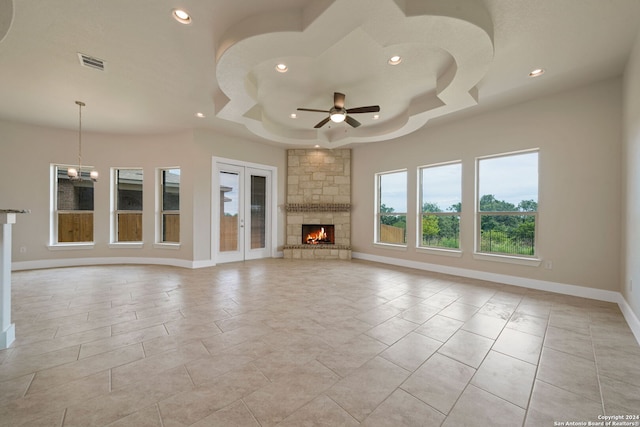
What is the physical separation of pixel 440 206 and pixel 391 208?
1268 mm

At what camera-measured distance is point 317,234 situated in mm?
7355

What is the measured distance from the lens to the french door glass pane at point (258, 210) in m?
6.81

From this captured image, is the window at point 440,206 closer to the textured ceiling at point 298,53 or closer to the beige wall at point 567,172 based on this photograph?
the beige wall at point 567,172

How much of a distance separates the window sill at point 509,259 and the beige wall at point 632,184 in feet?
3.05

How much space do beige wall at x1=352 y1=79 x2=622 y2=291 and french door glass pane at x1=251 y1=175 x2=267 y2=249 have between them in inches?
184

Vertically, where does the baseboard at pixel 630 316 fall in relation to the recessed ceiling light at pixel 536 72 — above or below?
below

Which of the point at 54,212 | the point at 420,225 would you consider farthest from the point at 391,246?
the point at 54,212

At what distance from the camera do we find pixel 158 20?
8.13 feet

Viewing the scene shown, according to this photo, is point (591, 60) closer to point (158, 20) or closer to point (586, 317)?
point (586, 317)

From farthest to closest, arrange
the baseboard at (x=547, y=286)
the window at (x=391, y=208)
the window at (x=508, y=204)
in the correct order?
the window at (x=391, y=208)
the window at (x=508, y=204)
the baseboard at (x=547, y=286)

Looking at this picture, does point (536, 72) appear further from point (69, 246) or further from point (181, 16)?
point (69, 246)

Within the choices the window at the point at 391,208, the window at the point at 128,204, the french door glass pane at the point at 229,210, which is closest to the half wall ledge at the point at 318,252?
the window at the point at 391,208

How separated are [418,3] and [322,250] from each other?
18.3 ft

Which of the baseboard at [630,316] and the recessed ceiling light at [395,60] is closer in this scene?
the baseboard at [630,316]
